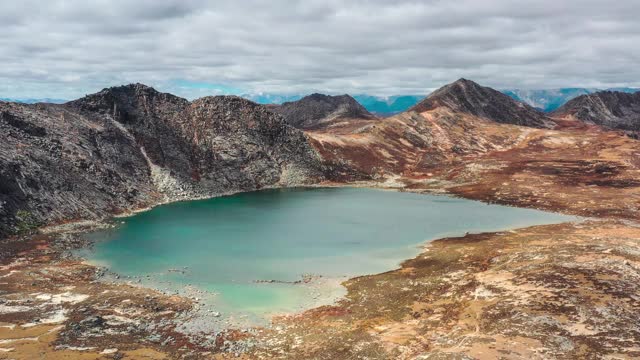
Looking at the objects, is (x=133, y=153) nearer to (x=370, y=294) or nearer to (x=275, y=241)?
(x=275, y=241)

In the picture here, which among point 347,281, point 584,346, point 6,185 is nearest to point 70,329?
point 347,281

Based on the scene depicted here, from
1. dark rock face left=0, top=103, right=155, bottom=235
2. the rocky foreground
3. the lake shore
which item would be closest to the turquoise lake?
the rocky foreground

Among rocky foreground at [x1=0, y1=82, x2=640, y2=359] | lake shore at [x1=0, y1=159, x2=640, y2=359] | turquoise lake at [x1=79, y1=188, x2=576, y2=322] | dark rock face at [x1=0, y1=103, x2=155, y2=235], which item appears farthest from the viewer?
dark rock face at [x1=0, y1=103, x2=155, y2=235]

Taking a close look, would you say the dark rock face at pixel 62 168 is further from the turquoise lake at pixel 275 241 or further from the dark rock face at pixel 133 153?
the turquoise lake at pixel 275 241

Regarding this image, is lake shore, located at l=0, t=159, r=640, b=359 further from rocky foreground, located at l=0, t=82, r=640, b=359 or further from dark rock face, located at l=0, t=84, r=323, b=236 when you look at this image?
dark rock face, located at l=0, t=84, r=323, b=236

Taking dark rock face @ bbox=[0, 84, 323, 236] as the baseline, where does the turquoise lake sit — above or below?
below

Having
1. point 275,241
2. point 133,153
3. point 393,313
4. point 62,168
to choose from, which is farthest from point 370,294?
point 133,153
